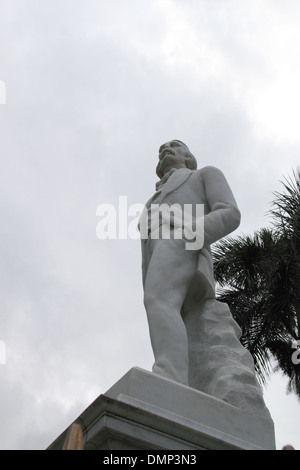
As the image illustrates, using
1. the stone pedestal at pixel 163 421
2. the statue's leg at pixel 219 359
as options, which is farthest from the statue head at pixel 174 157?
the stone pedestal at pixel 163 421

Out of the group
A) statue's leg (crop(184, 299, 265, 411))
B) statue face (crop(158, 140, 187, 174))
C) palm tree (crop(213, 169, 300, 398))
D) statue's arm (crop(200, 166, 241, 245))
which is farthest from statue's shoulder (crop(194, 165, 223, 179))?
palm tree (crop(213, 169, 300, 398))

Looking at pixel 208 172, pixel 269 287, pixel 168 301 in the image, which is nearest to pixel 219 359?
pixel 168 301

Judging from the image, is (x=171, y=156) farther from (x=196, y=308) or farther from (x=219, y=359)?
(x=219, y=359)

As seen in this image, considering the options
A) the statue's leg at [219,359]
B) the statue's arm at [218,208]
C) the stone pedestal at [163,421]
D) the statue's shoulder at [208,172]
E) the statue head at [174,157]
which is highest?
the statue head at [174,157]

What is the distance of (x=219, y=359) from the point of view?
4.86 m

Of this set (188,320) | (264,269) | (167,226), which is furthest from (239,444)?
Result: (264,269)

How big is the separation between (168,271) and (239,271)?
952cm

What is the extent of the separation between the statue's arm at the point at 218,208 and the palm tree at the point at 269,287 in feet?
24.4

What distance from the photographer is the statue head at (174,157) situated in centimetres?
646

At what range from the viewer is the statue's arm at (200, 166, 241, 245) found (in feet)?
17.7

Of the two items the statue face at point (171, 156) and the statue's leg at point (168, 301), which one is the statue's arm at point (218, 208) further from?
the statue face at point (171, 156)

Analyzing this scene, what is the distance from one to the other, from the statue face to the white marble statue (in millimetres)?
433

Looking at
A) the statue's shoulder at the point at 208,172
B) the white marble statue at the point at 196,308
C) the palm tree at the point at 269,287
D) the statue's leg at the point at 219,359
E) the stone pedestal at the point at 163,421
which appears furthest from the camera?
the palm tree at the point at 269,287

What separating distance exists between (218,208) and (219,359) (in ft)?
4.17
